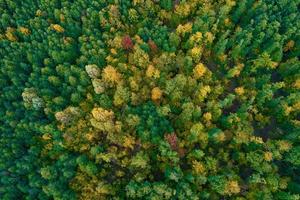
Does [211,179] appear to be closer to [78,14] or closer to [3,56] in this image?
[78,14]

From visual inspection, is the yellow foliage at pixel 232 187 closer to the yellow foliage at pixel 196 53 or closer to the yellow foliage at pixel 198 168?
the yellow foliage at pixel 198 168

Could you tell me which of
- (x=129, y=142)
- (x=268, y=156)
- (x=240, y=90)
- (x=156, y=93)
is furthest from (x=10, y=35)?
(x=268, y=156)

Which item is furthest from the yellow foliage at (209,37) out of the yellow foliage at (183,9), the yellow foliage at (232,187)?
the yellow foliage at (232,187)

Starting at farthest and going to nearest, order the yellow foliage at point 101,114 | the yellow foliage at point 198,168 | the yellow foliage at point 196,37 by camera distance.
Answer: the yellow foliage at point 196,37, the yellow foliage at point 101,114, the yellow foliage at point 198,168

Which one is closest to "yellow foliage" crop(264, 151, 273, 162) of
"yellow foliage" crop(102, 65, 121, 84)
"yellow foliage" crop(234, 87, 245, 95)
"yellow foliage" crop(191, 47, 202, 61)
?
"yellow foliage" crop(234, 87, 245, 95)

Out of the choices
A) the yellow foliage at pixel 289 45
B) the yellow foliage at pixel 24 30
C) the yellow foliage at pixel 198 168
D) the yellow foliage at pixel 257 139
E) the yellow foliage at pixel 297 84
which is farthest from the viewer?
the yellow foliage at pixel 24 30

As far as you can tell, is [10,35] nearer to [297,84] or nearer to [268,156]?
[268,156]
